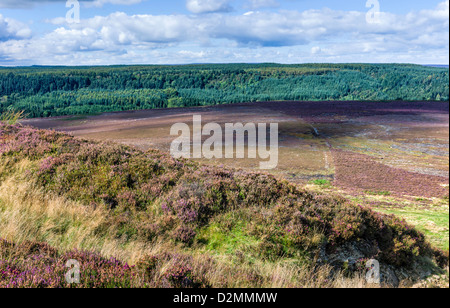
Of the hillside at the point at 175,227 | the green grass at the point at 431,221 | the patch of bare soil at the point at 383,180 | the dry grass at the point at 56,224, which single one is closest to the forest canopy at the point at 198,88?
the patch of bare soil at the point at 383,180

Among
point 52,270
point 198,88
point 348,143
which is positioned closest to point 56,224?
point 52,270

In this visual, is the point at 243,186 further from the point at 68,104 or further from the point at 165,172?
the point at 68,104

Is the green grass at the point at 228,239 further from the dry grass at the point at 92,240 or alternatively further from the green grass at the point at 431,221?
the green grass at the point at 431,221

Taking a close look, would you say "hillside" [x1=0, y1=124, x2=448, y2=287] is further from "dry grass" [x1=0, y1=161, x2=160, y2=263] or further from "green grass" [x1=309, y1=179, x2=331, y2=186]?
"green grass" [x1=309, y1=179, x2=331, y2=186]

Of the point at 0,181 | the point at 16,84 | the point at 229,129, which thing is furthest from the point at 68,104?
the point at 0,181

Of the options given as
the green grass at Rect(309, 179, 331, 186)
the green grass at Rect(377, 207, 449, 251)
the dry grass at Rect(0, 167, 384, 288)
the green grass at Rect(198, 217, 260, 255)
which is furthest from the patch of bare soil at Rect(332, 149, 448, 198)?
the dry grass at Rect(0, 167, 384, 288)

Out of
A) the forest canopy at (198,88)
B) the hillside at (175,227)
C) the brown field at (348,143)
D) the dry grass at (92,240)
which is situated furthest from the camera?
the forest canopy at (198,88)
